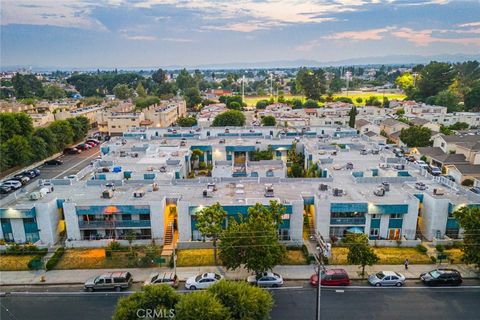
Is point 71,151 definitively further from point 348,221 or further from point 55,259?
point 348,221

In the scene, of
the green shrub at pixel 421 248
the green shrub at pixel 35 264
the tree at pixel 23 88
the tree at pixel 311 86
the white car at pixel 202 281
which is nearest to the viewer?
the white car at pixel 202 281

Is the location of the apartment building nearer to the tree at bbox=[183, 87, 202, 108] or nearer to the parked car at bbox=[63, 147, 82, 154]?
the parked car at bbox=[63, 147, 82, 154]

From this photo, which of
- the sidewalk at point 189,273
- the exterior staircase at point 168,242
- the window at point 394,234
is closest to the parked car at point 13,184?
the sidewalk at point 189,273

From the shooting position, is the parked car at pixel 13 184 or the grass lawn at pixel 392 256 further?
the parked car at pixel 13 184

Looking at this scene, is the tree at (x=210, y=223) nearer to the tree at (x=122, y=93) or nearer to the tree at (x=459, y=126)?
the tree at (x=459, y=126)

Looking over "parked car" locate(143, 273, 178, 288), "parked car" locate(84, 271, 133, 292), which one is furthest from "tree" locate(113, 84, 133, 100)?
"parked car" locate(143, 273, 178, 288)

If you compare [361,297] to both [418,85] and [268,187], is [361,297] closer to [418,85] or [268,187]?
[268,187]

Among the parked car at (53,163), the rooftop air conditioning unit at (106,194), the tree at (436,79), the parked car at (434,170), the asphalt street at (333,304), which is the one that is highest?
the tree at (436,79)
